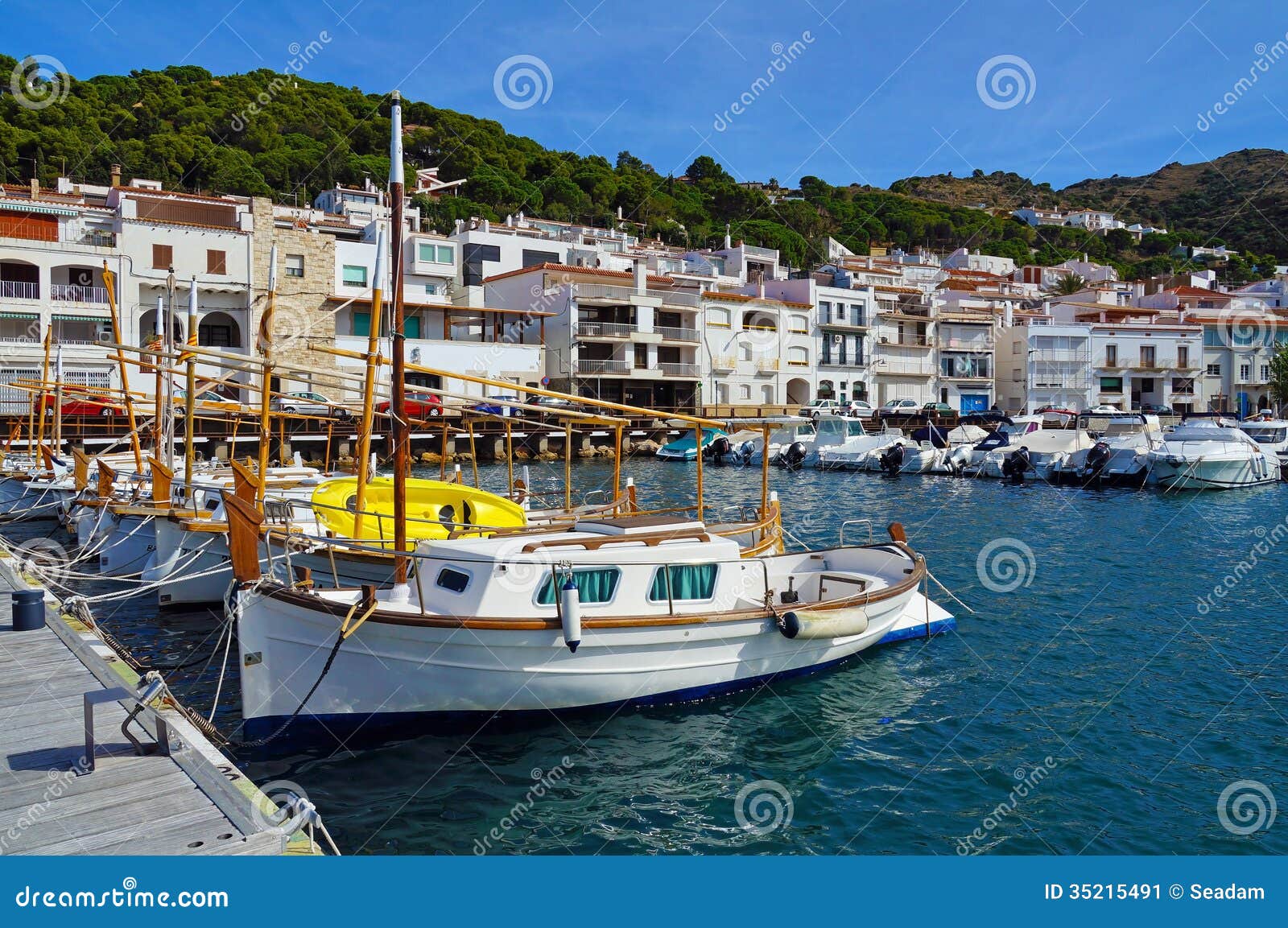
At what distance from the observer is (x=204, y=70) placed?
325 ft

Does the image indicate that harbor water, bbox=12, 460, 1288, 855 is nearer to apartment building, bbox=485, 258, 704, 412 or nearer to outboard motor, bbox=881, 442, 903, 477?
outboard motor, bbox=881, 442, 903, 477

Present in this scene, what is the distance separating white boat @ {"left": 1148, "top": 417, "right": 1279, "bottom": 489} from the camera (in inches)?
1485

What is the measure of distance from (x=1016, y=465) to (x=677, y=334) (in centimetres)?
2747

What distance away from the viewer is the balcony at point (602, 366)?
197ft

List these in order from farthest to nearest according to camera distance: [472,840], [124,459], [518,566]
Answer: [124,459], [518,566], [472,840]

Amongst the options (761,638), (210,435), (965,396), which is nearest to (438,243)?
(210,435)

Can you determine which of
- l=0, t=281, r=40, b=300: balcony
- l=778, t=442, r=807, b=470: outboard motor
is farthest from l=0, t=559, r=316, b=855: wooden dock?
l=0, t=281, r=40, b=300: balcony

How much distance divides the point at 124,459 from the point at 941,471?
1374 inches

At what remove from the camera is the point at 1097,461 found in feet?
132

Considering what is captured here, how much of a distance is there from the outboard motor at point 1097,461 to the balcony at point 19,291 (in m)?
50.5

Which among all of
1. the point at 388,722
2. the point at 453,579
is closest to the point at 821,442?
the point at 453,579

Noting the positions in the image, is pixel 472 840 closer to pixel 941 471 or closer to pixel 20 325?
pixel 941 471

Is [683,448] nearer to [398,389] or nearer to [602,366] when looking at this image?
[602,366]

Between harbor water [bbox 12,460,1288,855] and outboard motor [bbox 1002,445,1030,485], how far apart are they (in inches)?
923
